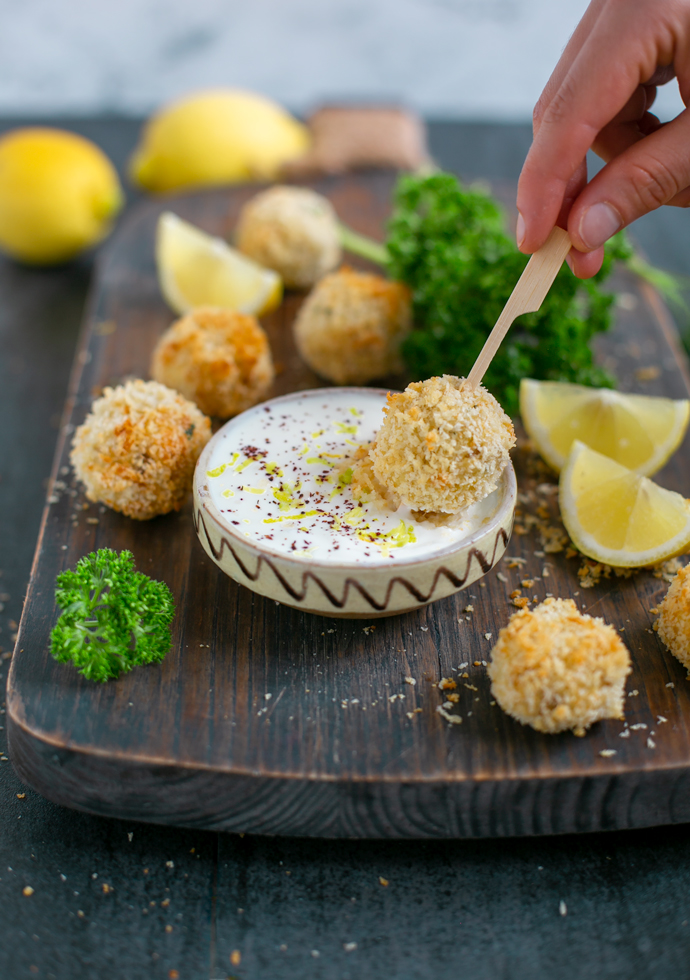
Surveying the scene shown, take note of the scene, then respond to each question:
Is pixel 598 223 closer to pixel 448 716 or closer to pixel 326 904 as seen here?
pixel 448 716

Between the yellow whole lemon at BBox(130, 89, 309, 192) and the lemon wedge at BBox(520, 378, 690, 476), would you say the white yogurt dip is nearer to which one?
the lemon wedge at BBox(520, 378, 690, 476)

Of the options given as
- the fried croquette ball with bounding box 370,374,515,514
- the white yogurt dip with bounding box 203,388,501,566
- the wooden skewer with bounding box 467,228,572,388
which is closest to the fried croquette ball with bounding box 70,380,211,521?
the white yogurt dip with bounding box 203,388,501,566

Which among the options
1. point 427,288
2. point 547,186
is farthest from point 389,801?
point 427,288

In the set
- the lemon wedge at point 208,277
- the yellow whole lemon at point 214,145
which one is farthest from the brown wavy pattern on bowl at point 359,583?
the yellow whole lemon at point 214,145

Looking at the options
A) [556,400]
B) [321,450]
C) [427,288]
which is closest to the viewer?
[321,450]

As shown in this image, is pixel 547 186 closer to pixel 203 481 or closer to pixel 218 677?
pixel 203 481

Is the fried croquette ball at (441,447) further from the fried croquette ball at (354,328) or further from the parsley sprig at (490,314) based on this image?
the fried croquette ball at (354,328)

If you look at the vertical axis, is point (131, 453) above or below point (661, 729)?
below

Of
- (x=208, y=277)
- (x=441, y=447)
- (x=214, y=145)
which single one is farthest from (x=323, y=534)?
(x=214, y=145)
